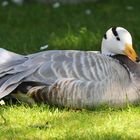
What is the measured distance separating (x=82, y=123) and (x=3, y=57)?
1.09 metres

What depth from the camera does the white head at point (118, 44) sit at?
617cm

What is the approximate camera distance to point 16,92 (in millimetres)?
5918

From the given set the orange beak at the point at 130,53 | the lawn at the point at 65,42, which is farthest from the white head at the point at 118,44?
the lawn at the point at 65,42

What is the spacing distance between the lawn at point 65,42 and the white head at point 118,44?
57cm

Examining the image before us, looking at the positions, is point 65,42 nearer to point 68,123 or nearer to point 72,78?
point 72,78

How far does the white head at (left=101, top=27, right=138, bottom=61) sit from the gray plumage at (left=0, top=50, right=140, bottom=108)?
211 mm

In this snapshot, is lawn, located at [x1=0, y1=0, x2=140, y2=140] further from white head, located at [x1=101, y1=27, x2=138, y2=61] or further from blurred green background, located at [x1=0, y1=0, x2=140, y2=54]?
white head, located at [x1=101, y1=27, x2=138, y2=61]

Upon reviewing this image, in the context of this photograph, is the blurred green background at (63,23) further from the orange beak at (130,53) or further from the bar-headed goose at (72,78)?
the bar-headed goose at (72,78)

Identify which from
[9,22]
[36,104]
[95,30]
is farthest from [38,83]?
[9,22]

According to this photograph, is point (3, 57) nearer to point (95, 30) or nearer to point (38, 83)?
point (38, 83)

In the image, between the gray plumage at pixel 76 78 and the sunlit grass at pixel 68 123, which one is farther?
the gray plumage at pixel 76 78

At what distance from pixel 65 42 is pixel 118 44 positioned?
2195 mm

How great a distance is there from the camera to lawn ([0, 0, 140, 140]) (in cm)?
520

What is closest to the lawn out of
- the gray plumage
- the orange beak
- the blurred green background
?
the blurred green background
